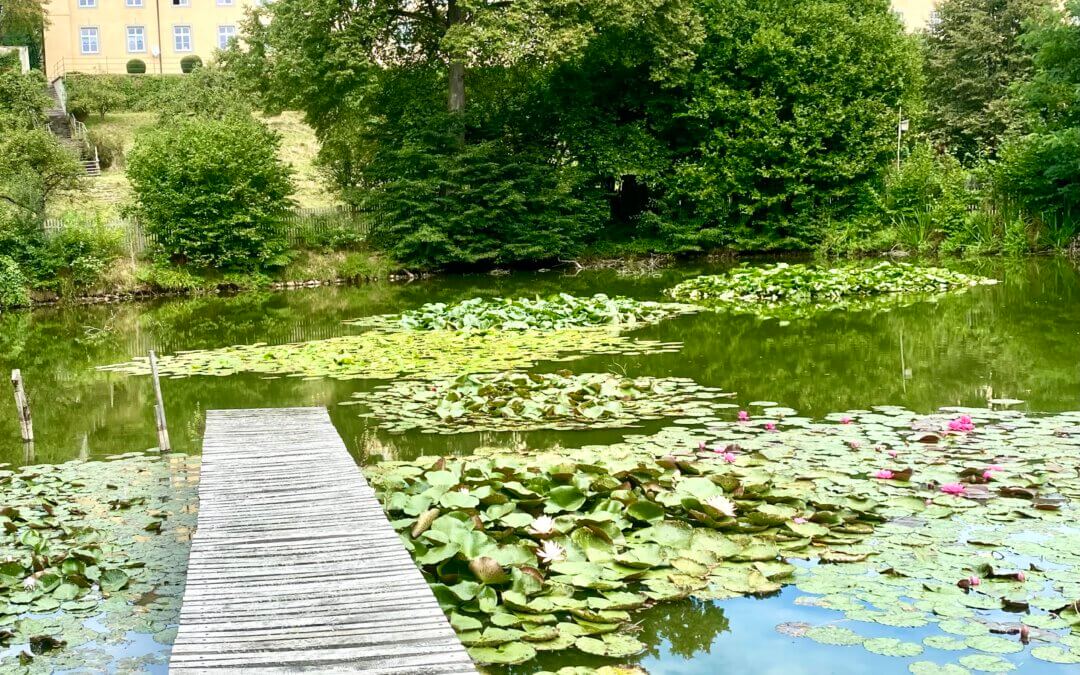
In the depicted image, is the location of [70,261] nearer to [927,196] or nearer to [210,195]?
[210,195]

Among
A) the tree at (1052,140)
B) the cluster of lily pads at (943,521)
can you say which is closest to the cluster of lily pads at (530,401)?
the cluster of lily pads at (943,521)

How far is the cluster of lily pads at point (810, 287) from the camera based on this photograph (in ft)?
58.2

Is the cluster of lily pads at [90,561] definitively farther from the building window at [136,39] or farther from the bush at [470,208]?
the building window at [136,39]

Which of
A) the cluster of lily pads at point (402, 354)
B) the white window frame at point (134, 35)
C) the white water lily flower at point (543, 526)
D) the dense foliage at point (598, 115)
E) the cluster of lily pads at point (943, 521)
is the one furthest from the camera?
the white window frame at point (134, 35)

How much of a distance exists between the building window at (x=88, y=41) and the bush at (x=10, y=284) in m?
28.5

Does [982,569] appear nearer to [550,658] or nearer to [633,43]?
[550,658]

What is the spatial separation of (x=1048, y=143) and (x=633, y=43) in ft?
34.1

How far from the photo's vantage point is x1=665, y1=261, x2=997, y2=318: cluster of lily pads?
1773 centimetres

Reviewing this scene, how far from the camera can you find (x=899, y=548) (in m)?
5.52

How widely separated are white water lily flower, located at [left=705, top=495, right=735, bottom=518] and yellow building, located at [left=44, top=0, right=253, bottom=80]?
44.1 m

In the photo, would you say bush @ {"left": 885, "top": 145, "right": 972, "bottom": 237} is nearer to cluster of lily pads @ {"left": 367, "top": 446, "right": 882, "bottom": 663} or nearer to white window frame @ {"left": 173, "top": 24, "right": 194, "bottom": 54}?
cluster of lily pads @ {"left": 367, "top": 446, "right": 882, "bottom": 663}

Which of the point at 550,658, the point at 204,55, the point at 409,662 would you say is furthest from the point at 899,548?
the point at 204,55

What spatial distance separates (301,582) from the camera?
450 centimetres

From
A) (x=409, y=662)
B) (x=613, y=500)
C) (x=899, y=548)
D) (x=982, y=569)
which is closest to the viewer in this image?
(x=409, y=662)
